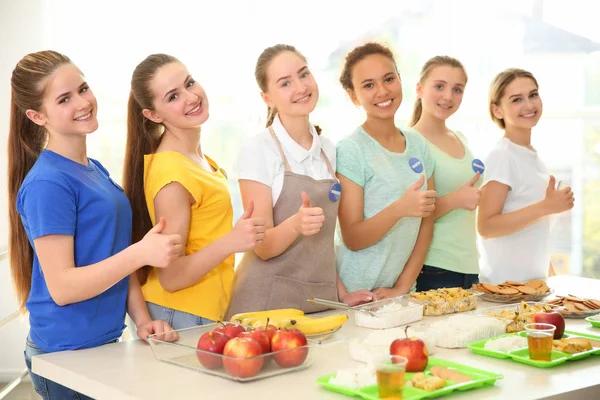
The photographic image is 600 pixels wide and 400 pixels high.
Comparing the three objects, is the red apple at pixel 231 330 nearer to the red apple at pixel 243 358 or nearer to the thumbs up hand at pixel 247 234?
the red apple at pixel 243 358

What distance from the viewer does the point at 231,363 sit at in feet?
6.04

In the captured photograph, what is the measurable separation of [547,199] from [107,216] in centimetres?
180

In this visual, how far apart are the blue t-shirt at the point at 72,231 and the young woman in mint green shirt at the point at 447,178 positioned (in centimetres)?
136

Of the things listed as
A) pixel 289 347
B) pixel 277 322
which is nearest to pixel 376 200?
pixel 277 322

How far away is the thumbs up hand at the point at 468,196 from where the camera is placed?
294 centimetres

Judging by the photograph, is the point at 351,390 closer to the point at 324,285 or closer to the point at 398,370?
the point at 398,370

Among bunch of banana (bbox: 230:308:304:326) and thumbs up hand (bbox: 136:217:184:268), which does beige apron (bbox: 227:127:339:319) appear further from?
thumbs up hand (bbox: 136:217:184:268)

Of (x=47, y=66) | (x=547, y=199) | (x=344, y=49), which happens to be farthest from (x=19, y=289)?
(x=344, y=49)

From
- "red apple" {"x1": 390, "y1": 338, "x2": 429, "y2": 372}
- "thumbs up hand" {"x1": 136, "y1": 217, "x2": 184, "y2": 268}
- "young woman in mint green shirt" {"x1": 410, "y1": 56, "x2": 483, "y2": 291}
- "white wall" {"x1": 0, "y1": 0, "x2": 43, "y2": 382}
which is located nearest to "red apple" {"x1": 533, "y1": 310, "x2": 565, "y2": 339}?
"red apple" {"x1": 390, "y1": 338, "x2": 429, "y2": 372}

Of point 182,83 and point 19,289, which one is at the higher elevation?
point 182,83

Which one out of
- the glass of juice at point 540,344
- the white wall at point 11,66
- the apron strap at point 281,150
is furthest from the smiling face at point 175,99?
A: the white wall at point 11,66

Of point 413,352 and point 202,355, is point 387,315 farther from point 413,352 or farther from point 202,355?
point 202,355

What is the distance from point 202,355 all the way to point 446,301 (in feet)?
3.16

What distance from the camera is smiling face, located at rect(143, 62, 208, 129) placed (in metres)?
2.62
